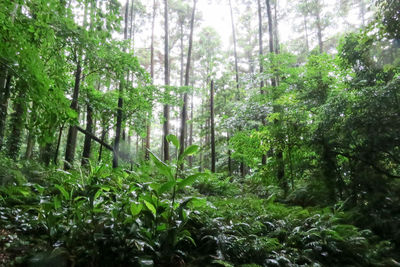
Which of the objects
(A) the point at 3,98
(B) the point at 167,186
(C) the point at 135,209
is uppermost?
(A) the point at 3,98

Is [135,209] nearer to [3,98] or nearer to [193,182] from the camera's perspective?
[193,182]

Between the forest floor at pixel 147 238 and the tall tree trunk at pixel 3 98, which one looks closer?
the forest floor at pixel 147 238

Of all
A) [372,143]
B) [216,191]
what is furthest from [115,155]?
[372,143]

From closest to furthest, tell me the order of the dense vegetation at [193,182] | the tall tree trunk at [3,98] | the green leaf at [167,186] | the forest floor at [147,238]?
the forest floor at [147,238], the dense vegetation at [193,182], the green leaf at [167,186], the tall tree trunk at [3,98]

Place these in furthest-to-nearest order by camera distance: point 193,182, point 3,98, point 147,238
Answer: point 3,98
point 193,182
point 147,238

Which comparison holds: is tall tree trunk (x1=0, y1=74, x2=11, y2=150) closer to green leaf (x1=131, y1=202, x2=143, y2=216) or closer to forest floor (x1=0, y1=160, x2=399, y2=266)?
forest floor (x1=0, y1=160, x2=399, y2=266)

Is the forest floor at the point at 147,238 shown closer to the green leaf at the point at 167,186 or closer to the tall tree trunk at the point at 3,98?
the green leaf at the point at 167,186

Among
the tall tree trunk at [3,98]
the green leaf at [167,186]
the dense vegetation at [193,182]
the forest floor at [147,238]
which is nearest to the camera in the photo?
the forest floor at [147,238]

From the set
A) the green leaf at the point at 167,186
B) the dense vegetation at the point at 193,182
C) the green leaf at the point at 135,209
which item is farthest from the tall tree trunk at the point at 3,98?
the green leaf at the point at 167,186

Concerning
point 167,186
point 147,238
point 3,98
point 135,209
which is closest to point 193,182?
point 167,186

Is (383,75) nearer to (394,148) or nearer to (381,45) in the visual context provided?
(381,45)

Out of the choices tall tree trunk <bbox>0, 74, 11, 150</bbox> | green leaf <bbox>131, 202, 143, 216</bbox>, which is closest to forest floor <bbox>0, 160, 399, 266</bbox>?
green leaf <bbox>131, 202, 143, 216</bbox>

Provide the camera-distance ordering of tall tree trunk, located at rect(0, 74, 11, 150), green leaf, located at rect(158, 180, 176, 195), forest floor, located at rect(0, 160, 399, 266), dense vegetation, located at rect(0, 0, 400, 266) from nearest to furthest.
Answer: forest floor, located at rect(0, 160, 399, 266) → dense vegetation, located at rect(0, 0, 400, 266) → green leaf, located at rect(158, 180, 176, 195) → tall tree trunk, located at rect(0, 74, 11, 150)

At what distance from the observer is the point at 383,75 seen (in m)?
4.70
